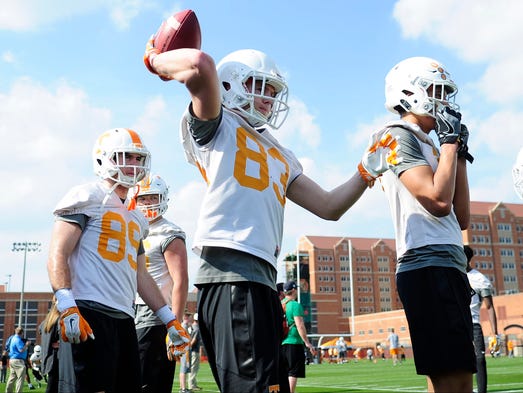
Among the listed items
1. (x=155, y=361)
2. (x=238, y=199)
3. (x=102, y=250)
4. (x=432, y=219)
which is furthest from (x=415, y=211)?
(x=155, y=361)

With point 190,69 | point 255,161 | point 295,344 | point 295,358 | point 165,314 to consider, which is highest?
point 190,69

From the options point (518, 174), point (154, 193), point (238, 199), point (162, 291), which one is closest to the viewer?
point (238, 199)

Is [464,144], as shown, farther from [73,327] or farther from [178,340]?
[73,327]

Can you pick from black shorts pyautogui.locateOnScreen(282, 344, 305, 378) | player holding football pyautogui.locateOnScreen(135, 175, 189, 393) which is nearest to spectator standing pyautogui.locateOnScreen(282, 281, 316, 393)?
black shorts pyautogui.locateOnScreen(282, 344, 305, 378)

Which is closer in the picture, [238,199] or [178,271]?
[238,199]

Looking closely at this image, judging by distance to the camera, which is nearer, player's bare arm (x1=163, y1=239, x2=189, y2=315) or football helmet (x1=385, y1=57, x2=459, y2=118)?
football helmet (x1=385, y1=57, x2=459, y2=118)

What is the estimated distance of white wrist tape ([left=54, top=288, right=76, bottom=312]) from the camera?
405 cm

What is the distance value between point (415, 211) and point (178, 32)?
174 centimetres

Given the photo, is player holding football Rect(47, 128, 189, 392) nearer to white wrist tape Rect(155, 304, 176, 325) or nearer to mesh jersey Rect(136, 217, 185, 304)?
white wrist tape Rect(155, 304, 176, 325)

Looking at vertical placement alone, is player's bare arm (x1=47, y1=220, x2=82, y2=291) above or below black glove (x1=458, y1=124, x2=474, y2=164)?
below

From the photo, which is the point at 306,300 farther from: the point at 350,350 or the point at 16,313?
the point at 16,313

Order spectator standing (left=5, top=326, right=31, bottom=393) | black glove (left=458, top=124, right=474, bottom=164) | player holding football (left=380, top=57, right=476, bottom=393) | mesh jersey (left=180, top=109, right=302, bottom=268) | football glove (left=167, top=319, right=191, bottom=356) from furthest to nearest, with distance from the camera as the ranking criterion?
1. spectator standing (left=5, top=326, right=31, bottom=393)
2. football glove (left=167, top=319, right=191, bottom=356)
3. black glove (left=458, top=124, right=474, bottom=164)
4. player holding football (left=380, top=57, right=476, bottom=393)
5. mesh jersey (left=180, top=109, right=302, bottom=268)

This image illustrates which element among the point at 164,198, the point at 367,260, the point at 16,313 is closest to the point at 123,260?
the point at 164,198

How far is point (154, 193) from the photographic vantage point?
22.0ft
